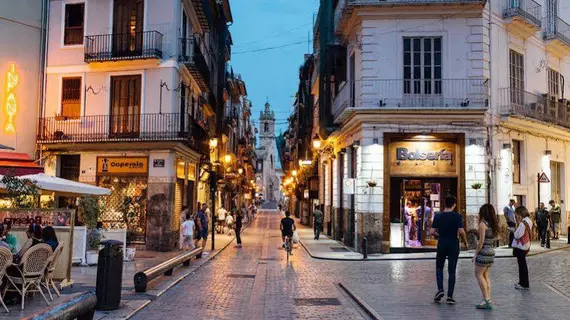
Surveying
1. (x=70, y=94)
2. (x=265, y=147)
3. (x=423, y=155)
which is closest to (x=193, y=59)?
(x=70, y=94)

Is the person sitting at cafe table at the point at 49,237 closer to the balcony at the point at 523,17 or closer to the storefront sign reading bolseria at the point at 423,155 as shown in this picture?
the storefront sign reading bolseria at the point at 423,155

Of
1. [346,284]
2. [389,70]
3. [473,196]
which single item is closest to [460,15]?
[389,70]

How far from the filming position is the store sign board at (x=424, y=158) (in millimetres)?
21906

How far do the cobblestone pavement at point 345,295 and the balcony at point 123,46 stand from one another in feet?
30.4

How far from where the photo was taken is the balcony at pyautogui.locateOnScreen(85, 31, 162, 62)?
922 inches

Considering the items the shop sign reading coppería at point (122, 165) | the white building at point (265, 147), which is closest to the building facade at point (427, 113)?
the shop sign reading coppería at point (122, 165)

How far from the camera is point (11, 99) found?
23.2m

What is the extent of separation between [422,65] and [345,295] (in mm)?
12160

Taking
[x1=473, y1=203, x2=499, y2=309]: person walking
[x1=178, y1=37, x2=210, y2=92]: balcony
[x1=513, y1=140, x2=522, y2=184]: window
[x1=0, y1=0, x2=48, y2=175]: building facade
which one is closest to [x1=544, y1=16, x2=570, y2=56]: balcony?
[x1=513, y1=140, x2=522, y2=184]: window

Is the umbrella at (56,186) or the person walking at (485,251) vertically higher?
the umbrella at (56,186)

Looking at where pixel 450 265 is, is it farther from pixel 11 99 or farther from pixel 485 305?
pixel 11 99

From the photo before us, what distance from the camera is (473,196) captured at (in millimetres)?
21375

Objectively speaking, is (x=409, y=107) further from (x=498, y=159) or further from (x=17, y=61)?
(x=17, y=61)

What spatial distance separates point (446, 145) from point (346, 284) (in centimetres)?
1032
